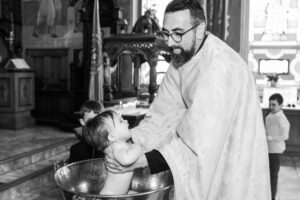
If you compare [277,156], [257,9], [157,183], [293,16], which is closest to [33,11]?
[257,9]

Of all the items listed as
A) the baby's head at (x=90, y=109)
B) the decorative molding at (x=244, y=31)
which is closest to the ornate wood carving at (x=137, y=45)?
the decorative molding at (x=244, y=31)

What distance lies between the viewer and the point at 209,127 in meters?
1.49

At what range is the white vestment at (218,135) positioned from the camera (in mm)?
1493

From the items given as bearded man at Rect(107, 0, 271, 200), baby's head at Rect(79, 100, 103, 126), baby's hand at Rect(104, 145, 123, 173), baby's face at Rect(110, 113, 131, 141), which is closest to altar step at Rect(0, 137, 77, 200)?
baby's head at Rect(79, 100, 103, 126)

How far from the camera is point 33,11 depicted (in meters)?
10.3

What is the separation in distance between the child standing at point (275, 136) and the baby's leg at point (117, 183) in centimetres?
276

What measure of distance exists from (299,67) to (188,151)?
8.20 meters

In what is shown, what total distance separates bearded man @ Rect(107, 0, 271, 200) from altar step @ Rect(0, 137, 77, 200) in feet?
10.6

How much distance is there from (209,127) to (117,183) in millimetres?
566

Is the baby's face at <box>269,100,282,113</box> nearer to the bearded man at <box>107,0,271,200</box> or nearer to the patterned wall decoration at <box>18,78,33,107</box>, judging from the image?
the bearded man at <box>107,0,271,200</box>

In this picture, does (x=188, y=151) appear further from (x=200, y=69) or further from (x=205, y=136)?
(x=200, y=69)

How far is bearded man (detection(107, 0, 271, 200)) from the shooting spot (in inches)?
58.9

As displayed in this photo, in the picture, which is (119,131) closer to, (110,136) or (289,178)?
(110,136)

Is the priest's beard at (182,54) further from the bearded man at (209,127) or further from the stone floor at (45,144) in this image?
the stone floor at (45,144)
